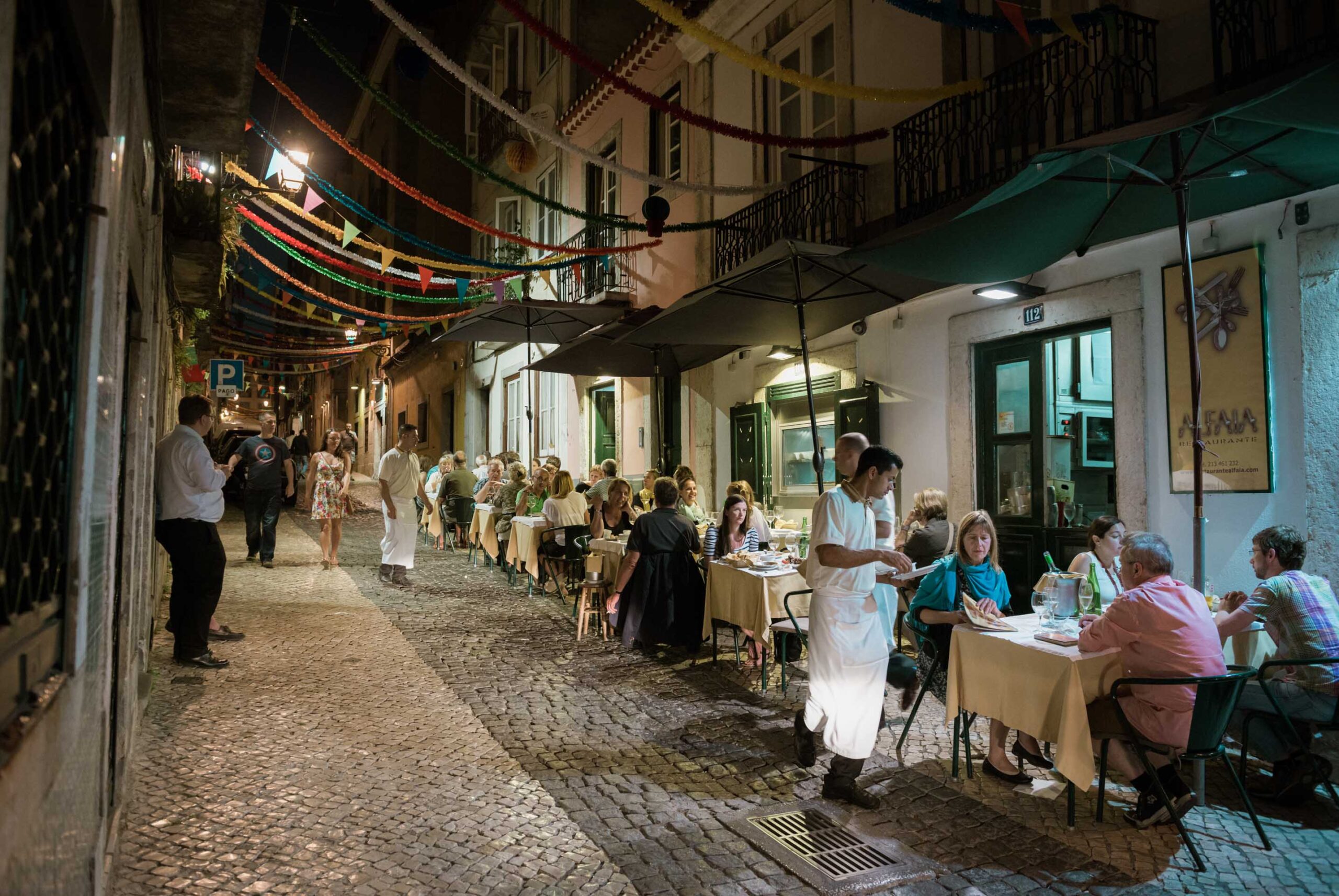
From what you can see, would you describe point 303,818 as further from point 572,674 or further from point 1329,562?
point 1329,562

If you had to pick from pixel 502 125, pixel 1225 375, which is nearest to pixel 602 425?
pixel 502 125

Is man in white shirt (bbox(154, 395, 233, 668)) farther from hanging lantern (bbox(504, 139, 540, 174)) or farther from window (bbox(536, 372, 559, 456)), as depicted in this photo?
hanging lantern (bbox(504, 139, 540, 174))

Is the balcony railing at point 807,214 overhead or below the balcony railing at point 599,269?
below

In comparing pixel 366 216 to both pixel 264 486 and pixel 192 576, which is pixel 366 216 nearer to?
pixel 192 576

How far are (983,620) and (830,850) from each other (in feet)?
4.79

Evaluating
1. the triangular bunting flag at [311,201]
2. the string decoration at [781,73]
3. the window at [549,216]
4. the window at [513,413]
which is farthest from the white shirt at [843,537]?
the window at [513,413]

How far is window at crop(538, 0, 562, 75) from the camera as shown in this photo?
1830 cm

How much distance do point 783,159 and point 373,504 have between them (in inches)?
620

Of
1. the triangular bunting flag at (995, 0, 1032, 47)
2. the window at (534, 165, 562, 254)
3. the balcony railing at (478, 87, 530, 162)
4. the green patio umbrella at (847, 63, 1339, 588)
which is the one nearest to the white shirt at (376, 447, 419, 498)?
the green patio umbrella at (847, 63, 1339, 588)

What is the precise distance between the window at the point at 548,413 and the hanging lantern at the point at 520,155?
14.8 feet

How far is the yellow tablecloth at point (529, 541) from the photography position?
34.6 feet

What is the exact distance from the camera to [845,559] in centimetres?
424

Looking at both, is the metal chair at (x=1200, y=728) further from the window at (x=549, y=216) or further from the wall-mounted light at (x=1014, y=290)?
the window at (x=549, y=216)

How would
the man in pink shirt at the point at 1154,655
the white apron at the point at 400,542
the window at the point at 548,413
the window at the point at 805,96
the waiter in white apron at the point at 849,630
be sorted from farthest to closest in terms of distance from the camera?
1. the window at the point at 548,413
2. the window at the point at 805,96
3. the white apron at the point at 400,542
4. the waiter in white apron at the point at 849,630
5. the man in pink shirt at the point at 1154,655
